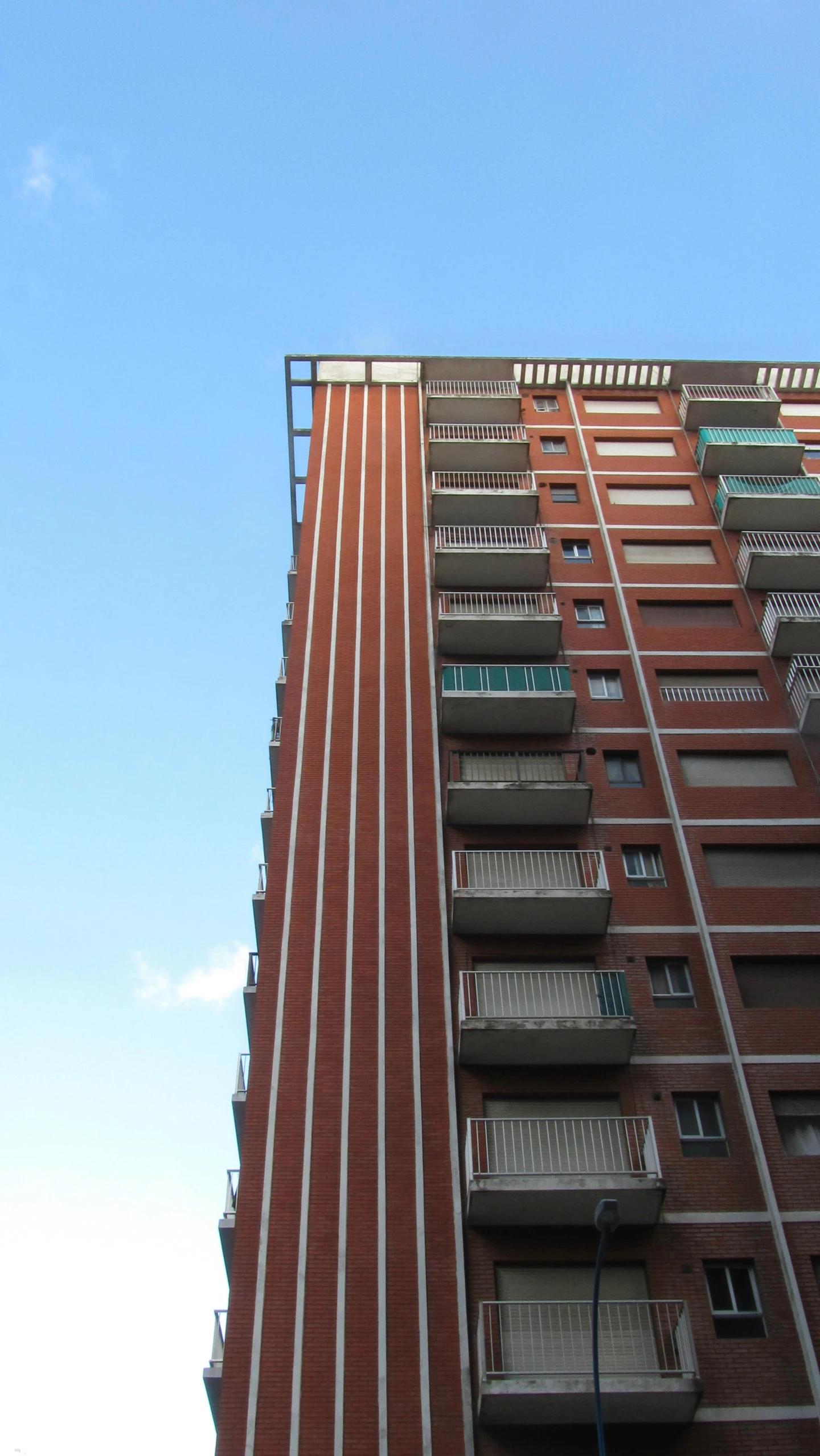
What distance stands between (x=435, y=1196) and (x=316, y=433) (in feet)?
80.4

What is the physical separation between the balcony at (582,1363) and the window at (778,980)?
5893 mm

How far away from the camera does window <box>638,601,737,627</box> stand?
28.8 metres

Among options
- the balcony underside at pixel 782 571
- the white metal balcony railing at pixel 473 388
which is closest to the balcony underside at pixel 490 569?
the balcony underside at pixel 782 571

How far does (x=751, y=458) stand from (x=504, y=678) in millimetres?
12451

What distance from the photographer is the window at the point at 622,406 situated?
3716 centimetres

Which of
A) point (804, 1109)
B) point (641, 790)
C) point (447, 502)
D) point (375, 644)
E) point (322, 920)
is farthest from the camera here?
point (447, 502)

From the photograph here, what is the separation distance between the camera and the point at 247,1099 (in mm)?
19500

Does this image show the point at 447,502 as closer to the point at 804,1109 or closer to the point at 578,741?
the point at 578,741

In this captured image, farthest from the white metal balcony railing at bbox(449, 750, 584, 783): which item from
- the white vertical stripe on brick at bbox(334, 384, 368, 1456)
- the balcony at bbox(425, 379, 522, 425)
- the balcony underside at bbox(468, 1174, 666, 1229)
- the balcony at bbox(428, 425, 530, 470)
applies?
the balcony at bbox(425, 379, 522, 425)

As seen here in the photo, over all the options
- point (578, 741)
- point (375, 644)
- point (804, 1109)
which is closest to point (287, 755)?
point (375, 644)

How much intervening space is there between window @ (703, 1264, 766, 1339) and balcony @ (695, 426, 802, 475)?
889 inches

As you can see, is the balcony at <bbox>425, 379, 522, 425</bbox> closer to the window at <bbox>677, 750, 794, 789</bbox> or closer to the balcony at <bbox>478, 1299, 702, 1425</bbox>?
the window at <bbox>677, 750, 794, 789</bbox>

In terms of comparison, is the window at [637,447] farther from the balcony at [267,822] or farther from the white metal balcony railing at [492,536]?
the balcony at [267,822]

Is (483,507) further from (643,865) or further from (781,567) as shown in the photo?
(643,865)
